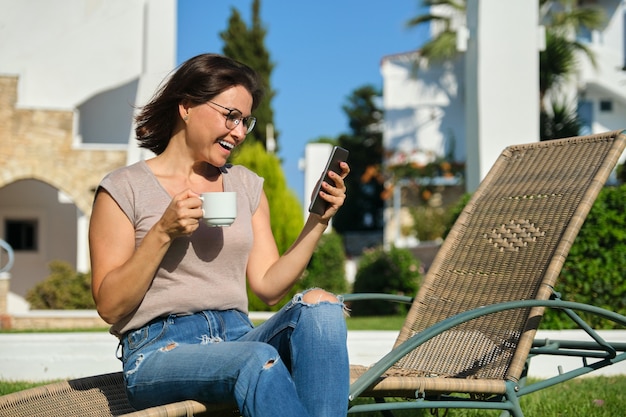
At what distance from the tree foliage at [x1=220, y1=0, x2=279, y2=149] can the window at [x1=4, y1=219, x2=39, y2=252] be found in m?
11.3

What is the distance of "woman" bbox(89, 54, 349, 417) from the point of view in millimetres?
2225

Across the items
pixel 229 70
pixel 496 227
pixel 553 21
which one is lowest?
pixel 496 227

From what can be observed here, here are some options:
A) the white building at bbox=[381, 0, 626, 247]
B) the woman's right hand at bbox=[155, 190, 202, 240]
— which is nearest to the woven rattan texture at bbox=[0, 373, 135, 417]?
the woman's right hand at bbox=[155, 190, 202, 240]

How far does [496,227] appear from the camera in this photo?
3658mm

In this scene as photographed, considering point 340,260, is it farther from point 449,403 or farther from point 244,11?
point 244,11

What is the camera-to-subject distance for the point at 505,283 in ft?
11.1

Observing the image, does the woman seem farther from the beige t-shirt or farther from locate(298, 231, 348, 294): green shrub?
locate(298, 231, 348, 294): green shrub

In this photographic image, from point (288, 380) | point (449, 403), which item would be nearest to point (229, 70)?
point (288, 380)

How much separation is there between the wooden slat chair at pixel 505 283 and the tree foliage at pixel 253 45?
2170cm

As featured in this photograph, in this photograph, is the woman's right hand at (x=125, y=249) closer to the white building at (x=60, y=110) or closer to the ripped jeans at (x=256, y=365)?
the ripped jeans at (x=256, y=365)

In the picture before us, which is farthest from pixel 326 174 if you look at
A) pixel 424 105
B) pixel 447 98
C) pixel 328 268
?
pixel 424 105

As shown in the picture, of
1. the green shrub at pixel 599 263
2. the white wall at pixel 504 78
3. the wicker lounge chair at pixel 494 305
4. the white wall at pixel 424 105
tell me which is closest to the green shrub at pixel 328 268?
the white wall at pixel 504 78

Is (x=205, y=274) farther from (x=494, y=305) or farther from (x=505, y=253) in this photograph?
(x=505, y=253)

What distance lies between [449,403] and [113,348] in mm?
3174
